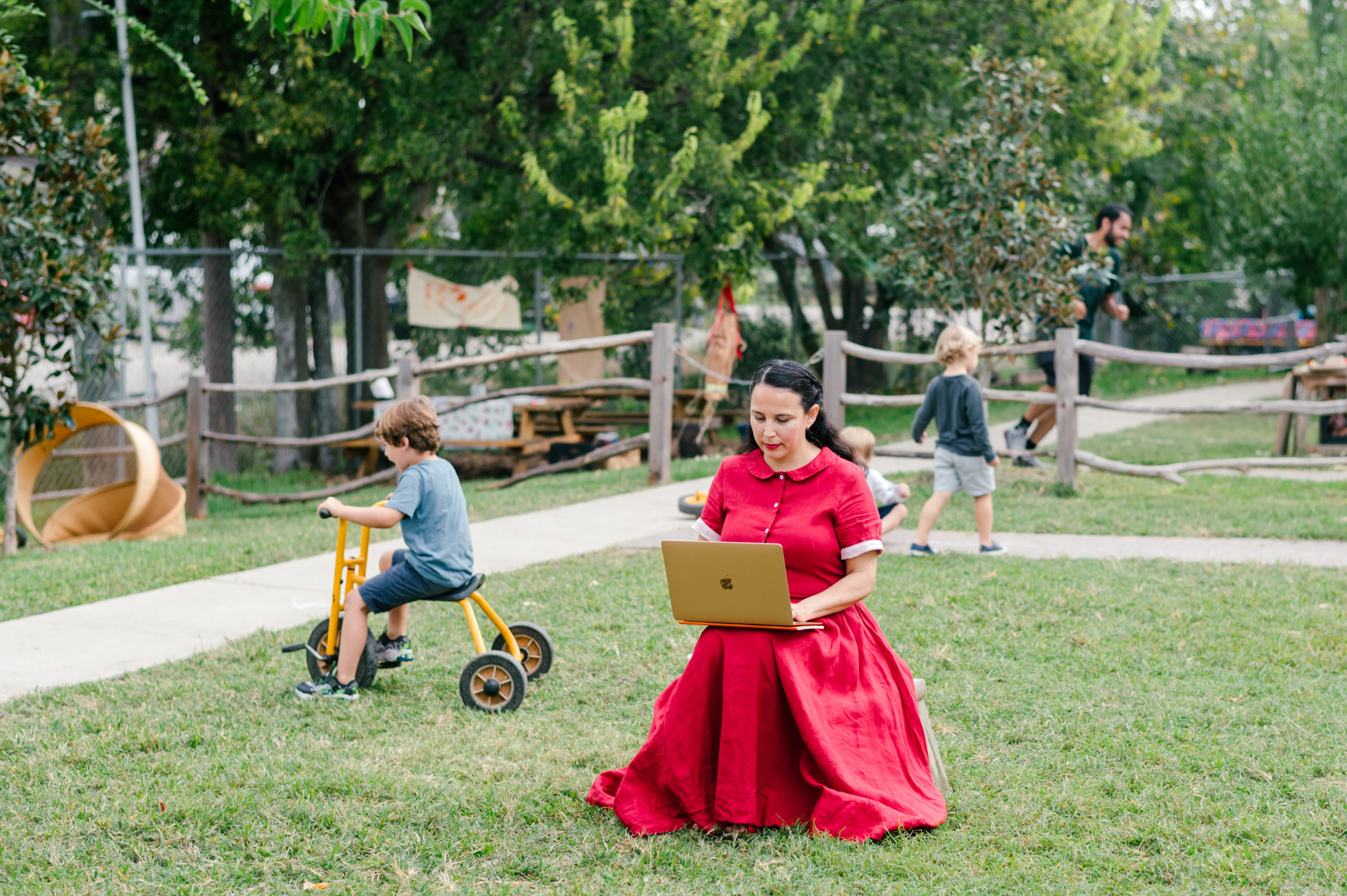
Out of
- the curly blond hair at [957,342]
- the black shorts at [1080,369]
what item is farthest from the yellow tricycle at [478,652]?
the black shorts at [1080,369]

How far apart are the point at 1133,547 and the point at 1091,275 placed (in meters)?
3.31

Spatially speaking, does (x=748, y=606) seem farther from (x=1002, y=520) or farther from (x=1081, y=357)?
(x=1081, y=357)

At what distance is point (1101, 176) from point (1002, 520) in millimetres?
12946

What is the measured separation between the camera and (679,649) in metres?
5.65

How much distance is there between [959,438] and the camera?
303 inches

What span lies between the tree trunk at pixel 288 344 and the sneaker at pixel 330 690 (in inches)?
404

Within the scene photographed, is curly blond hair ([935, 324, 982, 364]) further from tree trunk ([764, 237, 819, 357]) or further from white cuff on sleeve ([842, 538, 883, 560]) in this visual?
tree trunk ([764, 237, 819, 357])

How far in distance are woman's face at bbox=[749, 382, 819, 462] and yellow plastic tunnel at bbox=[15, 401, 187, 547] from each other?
24.6 ft

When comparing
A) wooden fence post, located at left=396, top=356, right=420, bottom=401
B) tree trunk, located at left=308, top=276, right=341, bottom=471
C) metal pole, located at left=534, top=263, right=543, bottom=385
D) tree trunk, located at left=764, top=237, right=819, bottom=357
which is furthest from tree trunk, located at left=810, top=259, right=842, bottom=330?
wooden fence post, located at left=396, top=356, right=420, bottom=401

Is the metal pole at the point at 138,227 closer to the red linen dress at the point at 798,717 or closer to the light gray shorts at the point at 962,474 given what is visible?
the light gray shorts at the point at 962,474

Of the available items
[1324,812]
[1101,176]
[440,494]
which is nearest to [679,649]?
[440,494]

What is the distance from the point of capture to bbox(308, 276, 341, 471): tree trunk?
15.1m

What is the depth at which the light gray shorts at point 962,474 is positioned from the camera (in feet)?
25.0

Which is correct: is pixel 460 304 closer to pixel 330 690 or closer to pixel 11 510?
pixel 11 510
